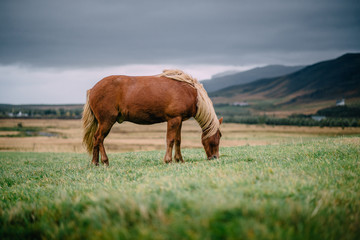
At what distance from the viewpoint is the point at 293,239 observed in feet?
8.34

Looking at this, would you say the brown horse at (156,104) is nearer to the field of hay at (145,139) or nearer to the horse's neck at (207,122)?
the horse's neck at (207,122)

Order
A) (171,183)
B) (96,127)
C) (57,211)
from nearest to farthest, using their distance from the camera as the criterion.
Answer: (57,211) → (171,183) → (96,127)

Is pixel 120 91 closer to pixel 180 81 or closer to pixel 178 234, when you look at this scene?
pixel 180 81

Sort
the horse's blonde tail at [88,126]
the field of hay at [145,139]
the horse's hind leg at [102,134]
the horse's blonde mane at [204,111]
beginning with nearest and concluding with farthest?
the horse's hind leg at [102,134], the horse's blonde mane at [204,111], the horse's blonde tail at [88,126], the field of hay at [145,139]

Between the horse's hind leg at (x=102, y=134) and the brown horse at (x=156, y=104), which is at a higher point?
the brown horse at (x=156, y=104)

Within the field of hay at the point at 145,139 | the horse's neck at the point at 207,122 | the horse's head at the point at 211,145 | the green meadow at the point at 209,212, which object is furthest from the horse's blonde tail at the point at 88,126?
the field of hay at the point at 145,139

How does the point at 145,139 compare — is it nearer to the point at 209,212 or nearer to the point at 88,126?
the point at 88,126

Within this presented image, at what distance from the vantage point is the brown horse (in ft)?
26.9

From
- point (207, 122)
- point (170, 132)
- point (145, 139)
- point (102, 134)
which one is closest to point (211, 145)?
point (207, 122)

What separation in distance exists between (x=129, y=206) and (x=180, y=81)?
5944 millimetres

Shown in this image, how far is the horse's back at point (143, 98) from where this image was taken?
8.17 m

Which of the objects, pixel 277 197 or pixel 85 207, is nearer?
pixel 277 197

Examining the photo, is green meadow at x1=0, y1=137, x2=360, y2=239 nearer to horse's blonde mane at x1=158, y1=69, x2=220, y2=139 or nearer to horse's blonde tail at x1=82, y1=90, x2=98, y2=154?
horse's blonde mane at x1=158, y1=69, x2=220, y2=139

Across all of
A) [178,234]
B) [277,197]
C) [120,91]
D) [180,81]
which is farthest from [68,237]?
[180,81]
